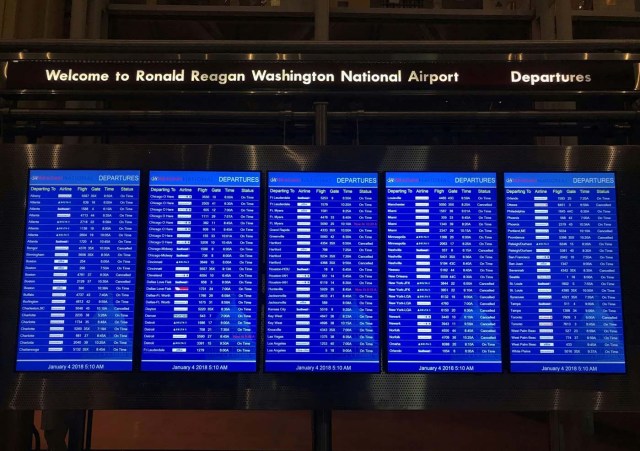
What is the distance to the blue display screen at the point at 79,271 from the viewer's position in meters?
3.11

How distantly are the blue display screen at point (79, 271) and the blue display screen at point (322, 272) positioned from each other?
2.86ft

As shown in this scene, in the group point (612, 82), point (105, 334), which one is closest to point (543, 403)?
point (612, 82)

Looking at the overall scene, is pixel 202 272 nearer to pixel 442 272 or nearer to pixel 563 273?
pixel 442 272

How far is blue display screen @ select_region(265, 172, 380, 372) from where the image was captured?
122 inches

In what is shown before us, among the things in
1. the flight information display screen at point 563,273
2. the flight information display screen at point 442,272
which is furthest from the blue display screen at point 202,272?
the flight information display screen at point 563,273

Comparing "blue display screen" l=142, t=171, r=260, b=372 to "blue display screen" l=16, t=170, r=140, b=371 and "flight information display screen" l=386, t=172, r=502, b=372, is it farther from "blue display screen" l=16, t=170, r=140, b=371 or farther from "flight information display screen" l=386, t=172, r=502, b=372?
"flight information display screen" l=386, t=172, r=502, b=372

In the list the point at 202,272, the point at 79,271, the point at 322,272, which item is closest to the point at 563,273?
the point at 322,272

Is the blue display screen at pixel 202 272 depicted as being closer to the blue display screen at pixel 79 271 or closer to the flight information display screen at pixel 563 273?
the blue display screen at pixel 79 271

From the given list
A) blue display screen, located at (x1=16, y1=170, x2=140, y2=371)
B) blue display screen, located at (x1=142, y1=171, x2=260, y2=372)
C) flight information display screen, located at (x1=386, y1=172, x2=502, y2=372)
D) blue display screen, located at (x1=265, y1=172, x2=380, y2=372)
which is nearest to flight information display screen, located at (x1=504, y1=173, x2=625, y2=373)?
flight information display screen, located at (x1=386, y1=172, x2=502, y2=372)

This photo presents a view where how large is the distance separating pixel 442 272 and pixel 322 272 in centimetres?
72

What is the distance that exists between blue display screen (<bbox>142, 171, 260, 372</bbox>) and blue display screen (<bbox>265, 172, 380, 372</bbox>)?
0.13 meters

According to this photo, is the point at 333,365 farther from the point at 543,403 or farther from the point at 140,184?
the point at 140,184

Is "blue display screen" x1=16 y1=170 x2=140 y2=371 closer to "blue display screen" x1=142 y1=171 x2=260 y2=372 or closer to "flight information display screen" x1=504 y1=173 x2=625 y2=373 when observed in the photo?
"blue display screen" x1=142 y1=171 x2=260 y2=372

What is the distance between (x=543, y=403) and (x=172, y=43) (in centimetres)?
324
